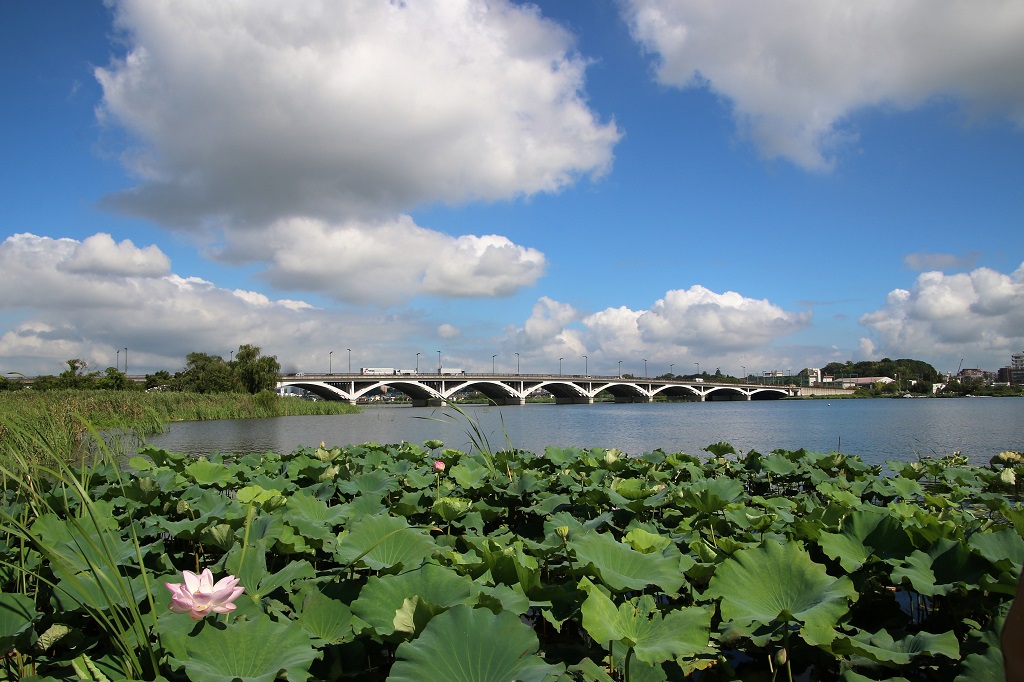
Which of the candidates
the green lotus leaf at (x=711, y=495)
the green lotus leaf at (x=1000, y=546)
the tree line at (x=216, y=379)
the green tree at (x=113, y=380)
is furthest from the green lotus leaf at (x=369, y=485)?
the green tree at (x=113, y=380)

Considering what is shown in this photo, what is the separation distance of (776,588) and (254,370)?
42.9 metres

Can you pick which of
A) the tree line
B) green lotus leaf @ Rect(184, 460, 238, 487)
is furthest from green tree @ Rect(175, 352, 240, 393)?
green lotus leaf @ Rect(184, 460, 238, 487)

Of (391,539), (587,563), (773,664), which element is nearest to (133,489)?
(391,539)

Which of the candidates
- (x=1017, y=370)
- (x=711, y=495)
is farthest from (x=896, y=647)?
(x=1017, y=370)

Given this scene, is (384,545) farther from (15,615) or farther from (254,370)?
(254,370)

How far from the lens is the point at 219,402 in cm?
3253

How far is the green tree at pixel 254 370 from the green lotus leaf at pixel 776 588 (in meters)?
41.7

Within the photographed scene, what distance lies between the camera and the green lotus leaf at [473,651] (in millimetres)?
1391

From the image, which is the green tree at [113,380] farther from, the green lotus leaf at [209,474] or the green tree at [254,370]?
the green lotus leaf at [209,474]

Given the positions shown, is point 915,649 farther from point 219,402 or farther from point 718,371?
point 718,371

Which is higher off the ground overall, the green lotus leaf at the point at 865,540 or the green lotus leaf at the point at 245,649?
the green lotus leaf at the point at 865,540

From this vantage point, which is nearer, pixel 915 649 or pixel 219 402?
pixel 915 649

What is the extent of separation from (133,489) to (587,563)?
306 cm

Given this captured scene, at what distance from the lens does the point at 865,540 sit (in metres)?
2.42
